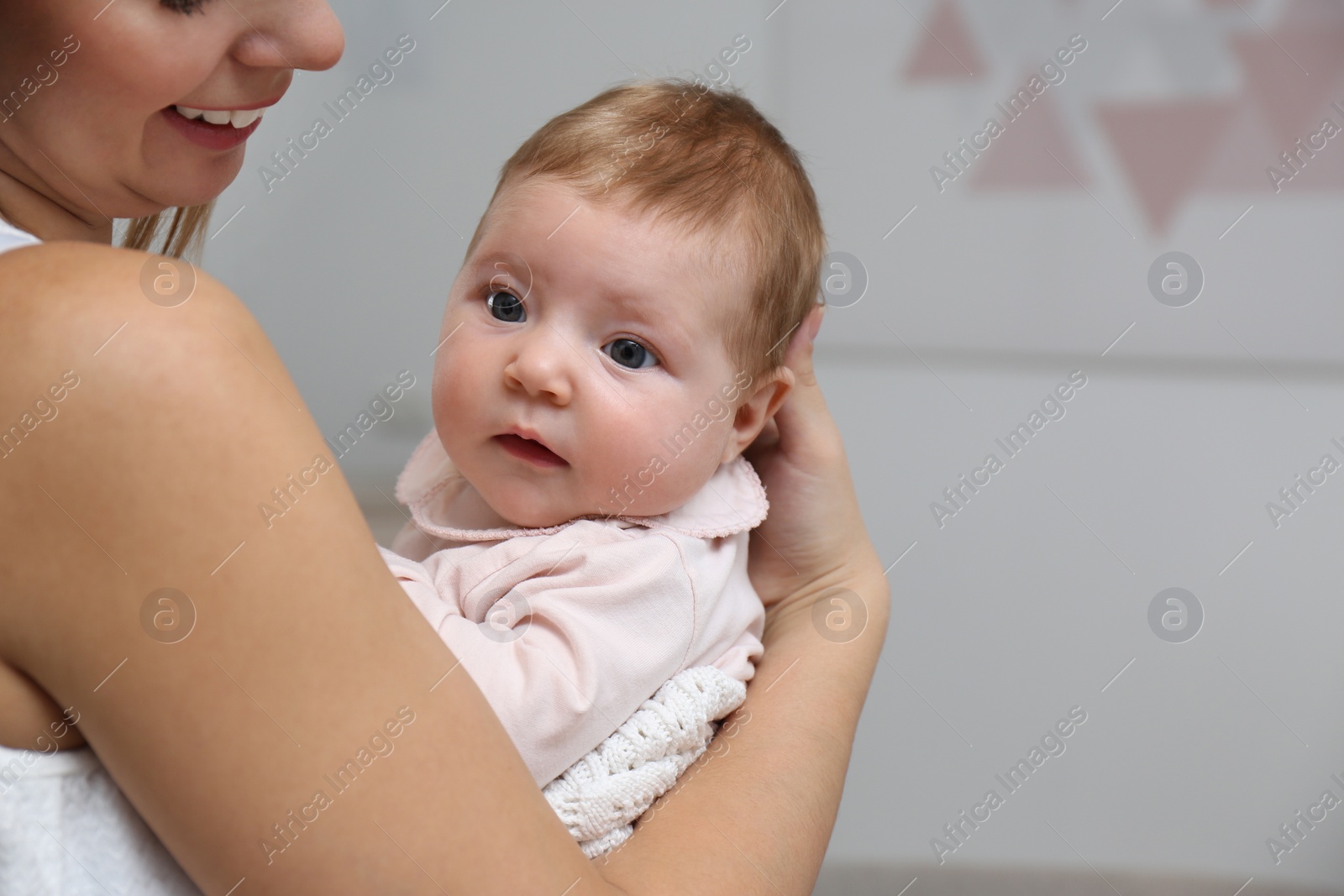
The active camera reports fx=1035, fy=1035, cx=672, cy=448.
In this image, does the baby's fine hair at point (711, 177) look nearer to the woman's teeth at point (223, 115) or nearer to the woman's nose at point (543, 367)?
the woman's nose at point (543, 367)

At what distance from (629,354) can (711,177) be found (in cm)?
21

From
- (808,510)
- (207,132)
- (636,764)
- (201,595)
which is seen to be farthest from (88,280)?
(808,510)

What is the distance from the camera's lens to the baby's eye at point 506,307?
43.0 inches

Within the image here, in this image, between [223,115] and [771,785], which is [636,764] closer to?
[771,785]

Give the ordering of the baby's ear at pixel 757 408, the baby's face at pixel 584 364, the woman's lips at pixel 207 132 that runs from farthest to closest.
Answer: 1. the baby's ear at pixel 757 408
2. the baby's face at pixel 584 364
3. the woman's lips at pixel 207 132

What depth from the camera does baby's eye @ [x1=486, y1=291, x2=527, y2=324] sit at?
1.09 m

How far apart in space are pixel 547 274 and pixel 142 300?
1.72 ft

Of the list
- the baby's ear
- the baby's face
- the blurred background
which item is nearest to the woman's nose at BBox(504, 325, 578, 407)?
the baby's face

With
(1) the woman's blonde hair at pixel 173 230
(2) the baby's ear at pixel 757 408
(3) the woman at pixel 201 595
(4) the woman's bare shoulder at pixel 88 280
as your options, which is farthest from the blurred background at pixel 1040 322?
(4) the woman's bare shoulder at pixel 88 280

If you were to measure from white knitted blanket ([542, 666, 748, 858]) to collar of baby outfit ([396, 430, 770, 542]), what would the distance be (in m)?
0.17

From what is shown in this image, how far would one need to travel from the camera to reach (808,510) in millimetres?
1284

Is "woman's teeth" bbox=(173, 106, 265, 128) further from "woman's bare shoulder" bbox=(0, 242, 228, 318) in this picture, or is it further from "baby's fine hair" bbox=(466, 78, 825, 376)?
"baby's fine hair" bbox=(466, 78, 825, 376)

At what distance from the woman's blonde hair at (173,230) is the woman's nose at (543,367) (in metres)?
0.45

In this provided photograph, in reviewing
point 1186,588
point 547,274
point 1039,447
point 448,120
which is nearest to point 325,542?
point 547,274
